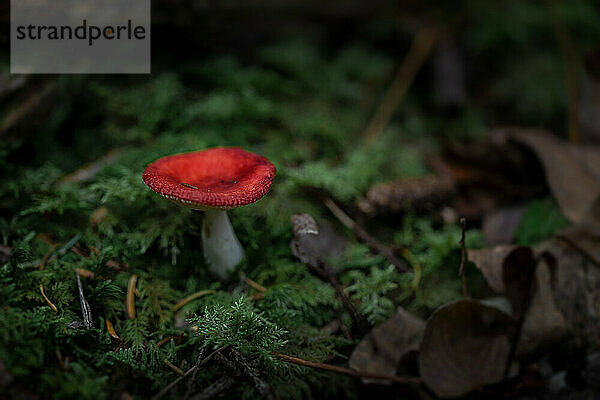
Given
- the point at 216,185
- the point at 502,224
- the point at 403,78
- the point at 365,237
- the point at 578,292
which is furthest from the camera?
the point at 403,78

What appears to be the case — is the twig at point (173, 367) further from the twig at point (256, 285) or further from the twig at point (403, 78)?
the twig at point (403, 78)

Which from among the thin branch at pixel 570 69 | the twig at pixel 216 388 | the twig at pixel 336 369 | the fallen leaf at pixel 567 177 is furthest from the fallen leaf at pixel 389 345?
the thin branch at pixel 570 69

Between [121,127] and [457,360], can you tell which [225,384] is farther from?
[121,127]

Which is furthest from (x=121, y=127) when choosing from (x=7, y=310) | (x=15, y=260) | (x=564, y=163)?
(x=564, y=163)

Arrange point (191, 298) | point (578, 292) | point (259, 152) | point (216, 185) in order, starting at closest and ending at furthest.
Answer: point (216, 185) < point (191, 298) < point (578, 292) < point (259, 152)

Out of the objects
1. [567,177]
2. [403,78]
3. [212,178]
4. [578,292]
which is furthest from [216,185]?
[403,78]

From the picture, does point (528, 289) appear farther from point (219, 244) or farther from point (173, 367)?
point (173, 367)
